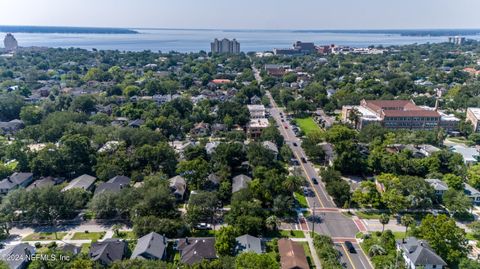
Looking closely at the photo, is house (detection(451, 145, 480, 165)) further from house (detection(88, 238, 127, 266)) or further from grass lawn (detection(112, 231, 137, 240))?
house (detection(88, 238, 127, 266))

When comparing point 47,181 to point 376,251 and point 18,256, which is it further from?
point 376,251

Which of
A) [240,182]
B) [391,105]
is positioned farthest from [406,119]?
[240,182]

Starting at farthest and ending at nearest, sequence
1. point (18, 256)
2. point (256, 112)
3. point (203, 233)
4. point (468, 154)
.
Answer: point (256, 112), point (468, 154), point (203, 233), point (18, 256)

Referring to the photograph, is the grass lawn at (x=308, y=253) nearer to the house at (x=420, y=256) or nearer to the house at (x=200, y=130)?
the house at (x=420, y=256)

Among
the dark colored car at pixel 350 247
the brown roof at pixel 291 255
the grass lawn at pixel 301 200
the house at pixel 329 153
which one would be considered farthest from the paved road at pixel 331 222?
the brown roof at pixel 291 255

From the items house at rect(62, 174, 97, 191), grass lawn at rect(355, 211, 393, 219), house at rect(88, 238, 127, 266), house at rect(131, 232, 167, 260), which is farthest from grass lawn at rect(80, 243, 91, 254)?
grass lawn at rect(355, 211, 393, 219)

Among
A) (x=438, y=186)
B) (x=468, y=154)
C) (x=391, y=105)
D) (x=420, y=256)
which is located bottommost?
(x=420, y=256)
